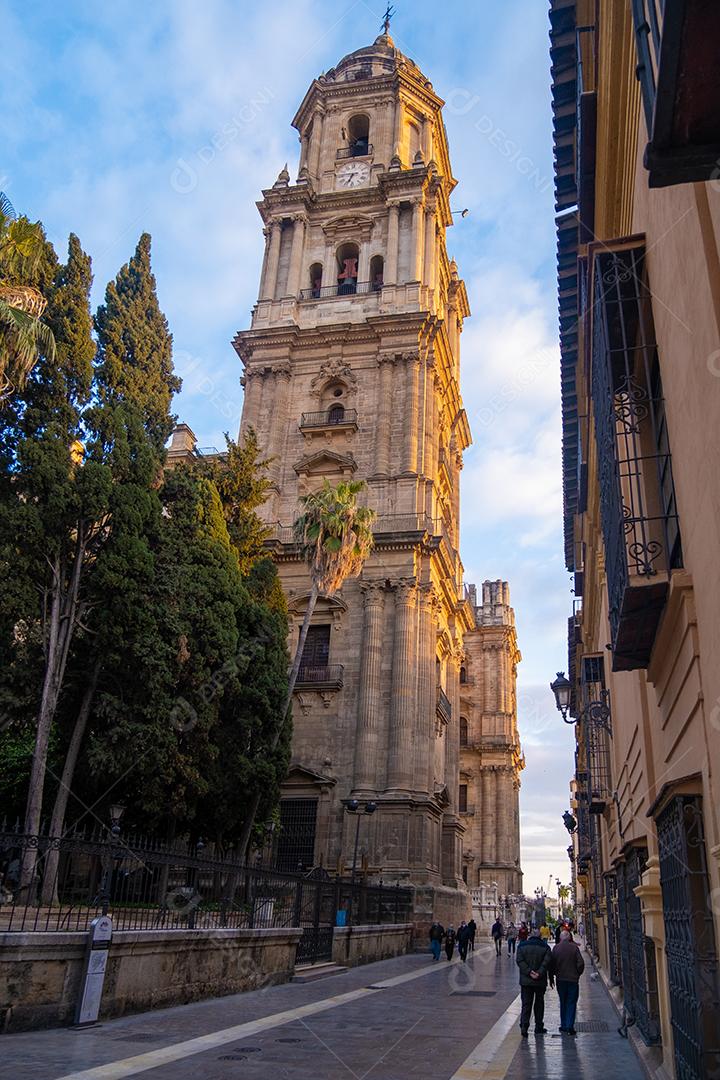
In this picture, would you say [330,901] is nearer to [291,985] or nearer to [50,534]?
[291,985]

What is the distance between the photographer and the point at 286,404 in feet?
124

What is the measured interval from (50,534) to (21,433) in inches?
109

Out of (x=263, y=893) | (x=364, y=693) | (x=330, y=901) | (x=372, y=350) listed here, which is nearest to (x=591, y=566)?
(x=263, y=893)

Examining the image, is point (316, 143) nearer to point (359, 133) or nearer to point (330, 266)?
point (359, 133)

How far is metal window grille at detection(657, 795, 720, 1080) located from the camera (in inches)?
197

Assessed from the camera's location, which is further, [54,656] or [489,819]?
[489,819]

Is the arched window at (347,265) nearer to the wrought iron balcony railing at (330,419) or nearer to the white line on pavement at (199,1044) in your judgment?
the wrought iron balcony railing at (330,419)

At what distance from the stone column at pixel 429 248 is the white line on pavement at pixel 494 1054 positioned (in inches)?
1306

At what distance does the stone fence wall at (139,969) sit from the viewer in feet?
30.0

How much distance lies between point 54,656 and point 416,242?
28.8 meters

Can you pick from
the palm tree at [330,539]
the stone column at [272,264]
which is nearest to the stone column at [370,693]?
the palm tree at [330,539]

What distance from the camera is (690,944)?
211 inches

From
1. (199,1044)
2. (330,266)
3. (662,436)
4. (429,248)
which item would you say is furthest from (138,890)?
(429,248)

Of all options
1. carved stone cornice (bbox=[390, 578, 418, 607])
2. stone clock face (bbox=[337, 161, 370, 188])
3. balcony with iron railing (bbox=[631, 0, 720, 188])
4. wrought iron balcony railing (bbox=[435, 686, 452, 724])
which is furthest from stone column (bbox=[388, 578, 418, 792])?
balcony with iron railing (bbox=[631, 0, 720, 188])
